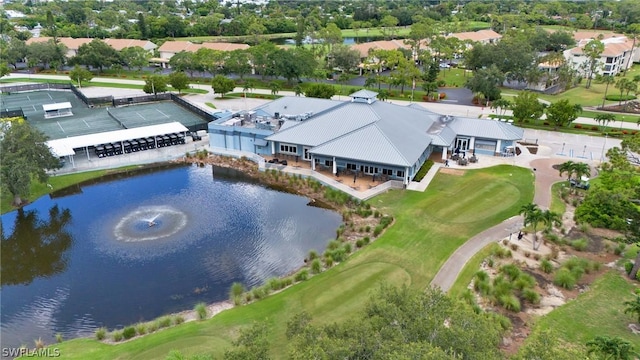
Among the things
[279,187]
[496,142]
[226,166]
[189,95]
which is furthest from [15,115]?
[496,142]

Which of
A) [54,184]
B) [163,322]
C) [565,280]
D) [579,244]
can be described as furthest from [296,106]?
[565,280]

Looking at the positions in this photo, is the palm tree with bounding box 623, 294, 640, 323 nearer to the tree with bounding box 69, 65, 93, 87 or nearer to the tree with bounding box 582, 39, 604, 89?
the tree with bounding box 582, 39, 604, 89

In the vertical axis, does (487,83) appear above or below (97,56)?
below

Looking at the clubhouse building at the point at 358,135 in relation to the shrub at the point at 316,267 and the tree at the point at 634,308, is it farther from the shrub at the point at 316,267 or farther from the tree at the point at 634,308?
the tree at the point at 634,308

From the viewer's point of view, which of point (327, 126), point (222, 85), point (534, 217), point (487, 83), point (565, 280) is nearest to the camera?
point (565, 280)

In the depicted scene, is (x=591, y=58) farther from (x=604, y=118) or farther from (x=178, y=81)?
(x=178, y=81)

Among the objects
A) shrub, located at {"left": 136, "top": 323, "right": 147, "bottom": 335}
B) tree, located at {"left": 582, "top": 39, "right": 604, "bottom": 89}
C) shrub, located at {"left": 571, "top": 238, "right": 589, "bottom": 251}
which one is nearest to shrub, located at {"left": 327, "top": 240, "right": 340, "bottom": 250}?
shrub, located at {"left": 136, "top": 323, "right": 147, "bottom": 335}

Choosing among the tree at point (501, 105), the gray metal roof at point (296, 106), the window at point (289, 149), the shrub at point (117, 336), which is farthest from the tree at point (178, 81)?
the shrub at point (117, 336)
